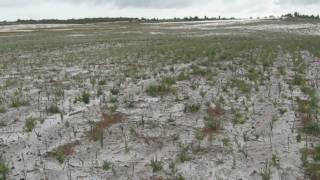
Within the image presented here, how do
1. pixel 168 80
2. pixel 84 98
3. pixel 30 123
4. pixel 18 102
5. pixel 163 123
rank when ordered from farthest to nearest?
pixel 168 80 < pixel 84 98 < pixel 18 102 < pixel 163 123 < pixel 30 123

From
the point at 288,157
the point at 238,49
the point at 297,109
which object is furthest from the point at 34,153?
the point at 238,49

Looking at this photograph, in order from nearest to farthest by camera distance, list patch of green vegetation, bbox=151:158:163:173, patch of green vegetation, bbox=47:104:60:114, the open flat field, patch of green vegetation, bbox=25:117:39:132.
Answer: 1. patch of green vegetation, bbox=151:158:163:173
2. the open flat field
3. patch of green vegetation, bbox=25:117:39:132
4. patch of green vegetation, bbox=47:104:60:114

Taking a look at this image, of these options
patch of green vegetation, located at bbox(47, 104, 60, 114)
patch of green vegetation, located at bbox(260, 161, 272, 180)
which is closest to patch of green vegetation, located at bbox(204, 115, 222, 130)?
patch of green vegetation, located at bbox(260, 161, 272, 180)

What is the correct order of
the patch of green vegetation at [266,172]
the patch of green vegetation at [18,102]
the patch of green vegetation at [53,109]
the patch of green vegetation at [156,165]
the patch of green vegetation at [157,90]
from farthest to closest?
the patch of green vegetation at [157,90], the patch of green vegetation at [18,102], the patch of green vegetation at [53,109], the patch of green vegetation at [156,165], the patch of green vegetation at [266,172]

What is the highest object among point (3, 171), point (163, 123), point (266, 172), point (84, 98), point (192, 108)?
point (84, 98)

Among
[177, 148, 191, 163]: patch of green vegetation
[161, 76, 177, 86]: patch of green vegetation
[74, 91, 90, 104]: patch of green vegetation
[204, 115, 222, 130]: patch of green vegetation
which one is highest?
[161, 76, 177, 86]: patch of green vegetation

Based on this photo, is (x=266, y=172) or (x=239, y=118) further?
(x=239, y=118)

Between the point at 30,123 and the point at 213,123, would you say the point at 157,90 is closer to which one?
the point at 213,123

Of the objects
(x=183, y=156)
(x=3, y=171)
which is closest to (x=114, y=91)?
(x=183, y=156)

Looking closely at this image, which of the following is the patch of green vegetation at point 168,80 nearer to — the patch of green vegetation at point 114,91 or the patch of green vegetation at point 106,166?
the patch of green vegetation at point 114,91

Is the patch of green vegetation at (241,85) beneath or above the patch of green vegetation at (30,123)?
above

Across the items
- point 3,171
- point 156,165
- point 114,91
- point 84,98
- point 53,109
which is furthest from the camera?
point 114,91

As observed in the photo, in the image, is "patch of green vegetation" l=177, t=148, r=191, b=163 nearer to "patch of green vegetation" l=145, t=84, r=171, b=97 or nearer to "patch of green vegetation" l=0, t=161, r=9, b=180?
"patch of green vegetation" l=0, t=161, r=9, b=180

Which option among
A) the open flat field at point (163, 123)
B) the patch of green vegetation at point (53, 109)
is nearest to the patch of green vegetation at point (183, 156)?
the open flat field at point (163, 123)
